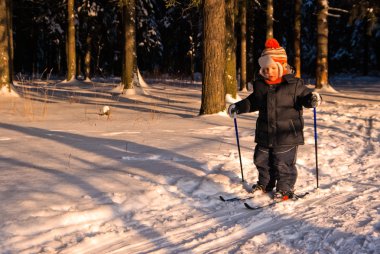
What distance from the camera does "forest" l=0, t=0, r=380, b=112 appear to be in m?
14.6

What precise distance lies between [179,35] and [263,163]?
34874 millimetres

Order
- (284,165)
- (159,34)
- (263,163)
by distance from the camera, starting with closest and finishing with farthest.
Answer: (284,165) → (263,163) → (159,34)

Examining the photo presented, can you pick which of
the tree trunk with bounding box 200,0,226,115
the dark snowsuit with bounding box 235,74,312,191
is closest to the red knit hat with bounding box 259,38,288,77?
the dark snowsuit with bounding box 235,74,312,191

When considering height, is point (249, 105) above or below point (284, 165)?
above

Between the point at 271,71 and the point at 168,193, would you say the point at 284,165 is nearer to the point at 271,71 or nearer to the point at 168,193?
the point at 271,71

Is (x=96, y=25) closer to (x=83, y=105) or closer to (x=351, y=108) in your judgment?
(x=83, y=105)

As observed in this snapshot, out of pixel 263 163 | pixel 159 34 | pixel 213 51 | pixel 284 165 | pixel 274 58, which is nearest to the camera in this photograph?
pixel 274 58

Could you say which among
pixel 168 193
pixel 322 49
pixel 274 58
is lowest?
pixel 168 193

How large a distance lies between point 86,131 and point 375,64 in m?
38.0

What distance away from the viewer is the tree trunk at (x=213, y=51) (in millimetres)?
10625

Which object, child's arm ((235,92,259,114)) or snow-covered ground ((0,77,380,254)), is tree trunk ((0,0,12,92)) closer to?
snow-covered ground ((0,77,380,254))

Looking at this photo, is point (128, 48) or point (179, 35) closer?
point (128, 48)

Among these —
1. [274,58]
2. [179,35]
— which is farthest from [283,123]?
[179,35]

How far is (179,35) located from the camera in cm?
3912
